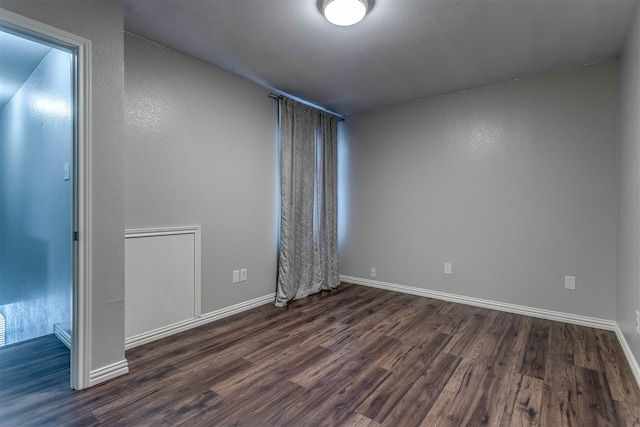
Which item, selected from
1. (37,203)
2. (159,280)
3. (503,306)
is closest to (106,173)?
(159,280)

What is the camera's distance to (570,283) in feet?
9.27

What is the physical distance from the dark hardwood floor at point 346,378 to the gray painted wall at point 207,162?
0.68m

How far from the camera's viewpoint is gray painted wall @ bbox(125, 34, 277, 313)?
2.34 metres

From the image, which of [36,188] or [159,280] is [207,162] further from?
[36,188]

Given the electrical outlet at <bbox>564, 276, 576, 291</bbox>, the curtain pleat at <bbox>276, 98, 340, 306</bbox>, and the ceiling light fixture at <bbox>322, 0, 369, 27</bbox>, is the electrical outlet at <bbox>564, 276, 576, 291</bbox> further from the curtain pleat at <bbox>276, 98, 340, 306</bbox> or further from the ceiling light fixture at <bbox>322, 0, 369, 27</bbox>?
the ceiling light fixture at <bbox>322, 0, 369, 27</bbox>

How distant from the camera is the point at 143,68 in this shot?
7.72 ft

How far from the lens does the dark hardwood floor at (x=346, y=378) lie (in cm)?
156

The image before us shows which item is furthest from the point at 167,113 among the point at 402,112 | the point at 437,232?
the point at 437,232

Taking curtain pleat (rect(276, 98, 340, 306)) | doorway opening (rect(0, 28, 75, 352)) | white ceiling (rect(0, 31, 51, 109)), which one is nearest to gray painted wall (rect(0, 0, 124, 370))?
doorway opening (rect(0, 28, 75, 352))

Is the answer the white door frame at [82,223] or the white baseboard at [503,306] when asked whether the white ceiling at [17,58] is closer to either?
the white door frame at [82,223]

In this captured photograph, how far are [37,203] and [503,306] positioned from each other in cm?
464

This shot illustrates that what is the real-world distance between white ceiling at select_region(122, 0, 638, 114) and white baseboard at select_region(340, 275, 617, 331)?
230cm

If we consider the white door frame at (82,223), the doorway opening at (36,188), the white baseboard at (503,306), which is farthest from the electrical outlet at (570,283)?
the doorway opening at (36,188)

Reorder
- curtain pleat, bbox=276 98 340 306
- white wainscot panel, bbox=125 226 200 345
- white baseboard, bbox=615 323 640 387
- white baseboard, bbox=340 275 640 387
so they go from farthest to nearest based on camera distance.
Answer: curtain pleat, bbox=276 98 340 306 < white wainscot panel, bbox=125 226 200 345 < white baseboard, bbox=340 275 640 387 < white baseboard, bbox=615 323 640 387
